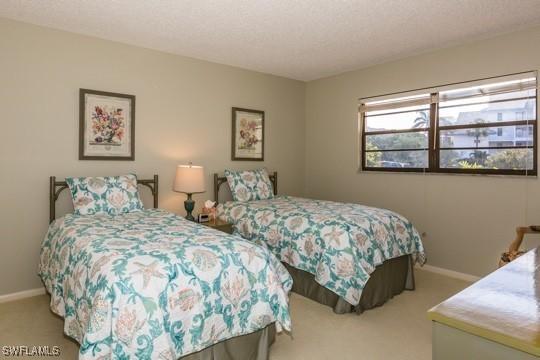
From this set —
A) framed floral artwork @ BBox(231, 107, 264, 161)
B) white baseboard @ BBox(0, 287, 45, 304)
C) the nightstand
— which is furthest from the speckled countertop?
A: framed floral artwork @ BBox(231, 107, 264, 161)

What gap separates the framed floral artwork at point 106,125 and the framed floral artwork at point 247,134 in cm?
130

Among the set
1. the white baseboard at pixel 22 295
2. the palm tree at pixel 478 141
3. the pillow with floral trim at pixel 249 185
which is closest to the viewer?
the white baseboard at pixel 22 295

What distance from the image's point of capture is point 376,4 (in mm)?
2680

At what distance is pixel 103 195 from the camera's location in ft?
10.2

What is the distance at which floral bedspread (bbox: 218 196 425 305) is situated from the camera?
8.82ft

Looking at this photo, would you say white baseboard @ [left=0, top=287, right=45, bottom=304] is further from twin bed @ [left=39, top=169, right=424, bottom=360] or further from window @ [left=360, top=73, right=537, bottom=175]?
window @ [left=360, top=73, right=537, bottom=175]

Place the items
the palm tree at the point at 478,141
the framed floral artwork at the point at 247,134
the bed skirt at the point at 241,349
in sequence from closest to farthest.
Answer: the bed skirt at the point at 241,349 → the palm tree at the point at 478,141 → the framed floral artwork at the point at 247,134

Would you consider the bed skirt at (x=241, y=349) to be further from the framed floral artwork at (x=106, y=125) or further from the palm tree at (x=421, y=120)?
the palm tree at (x=421, y=120)

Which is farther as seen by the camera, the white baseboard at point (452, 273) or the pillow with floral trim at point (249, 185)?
the pillow with floral trim at point (249, 185)

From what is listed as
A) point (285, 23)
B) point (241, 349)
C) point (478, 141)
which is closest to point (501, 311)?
point (241, 349)

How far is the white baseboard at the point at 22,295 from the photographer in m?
3.01

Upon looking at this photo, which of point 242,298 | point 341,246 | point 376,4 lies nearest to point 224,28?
point 376,4

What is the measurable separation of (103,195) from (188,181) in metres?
0.85

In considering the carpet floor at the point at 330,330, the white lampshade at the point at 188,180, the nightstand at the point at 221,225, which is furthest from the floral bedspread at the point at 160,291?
the white lampshade at the point at 188,180
